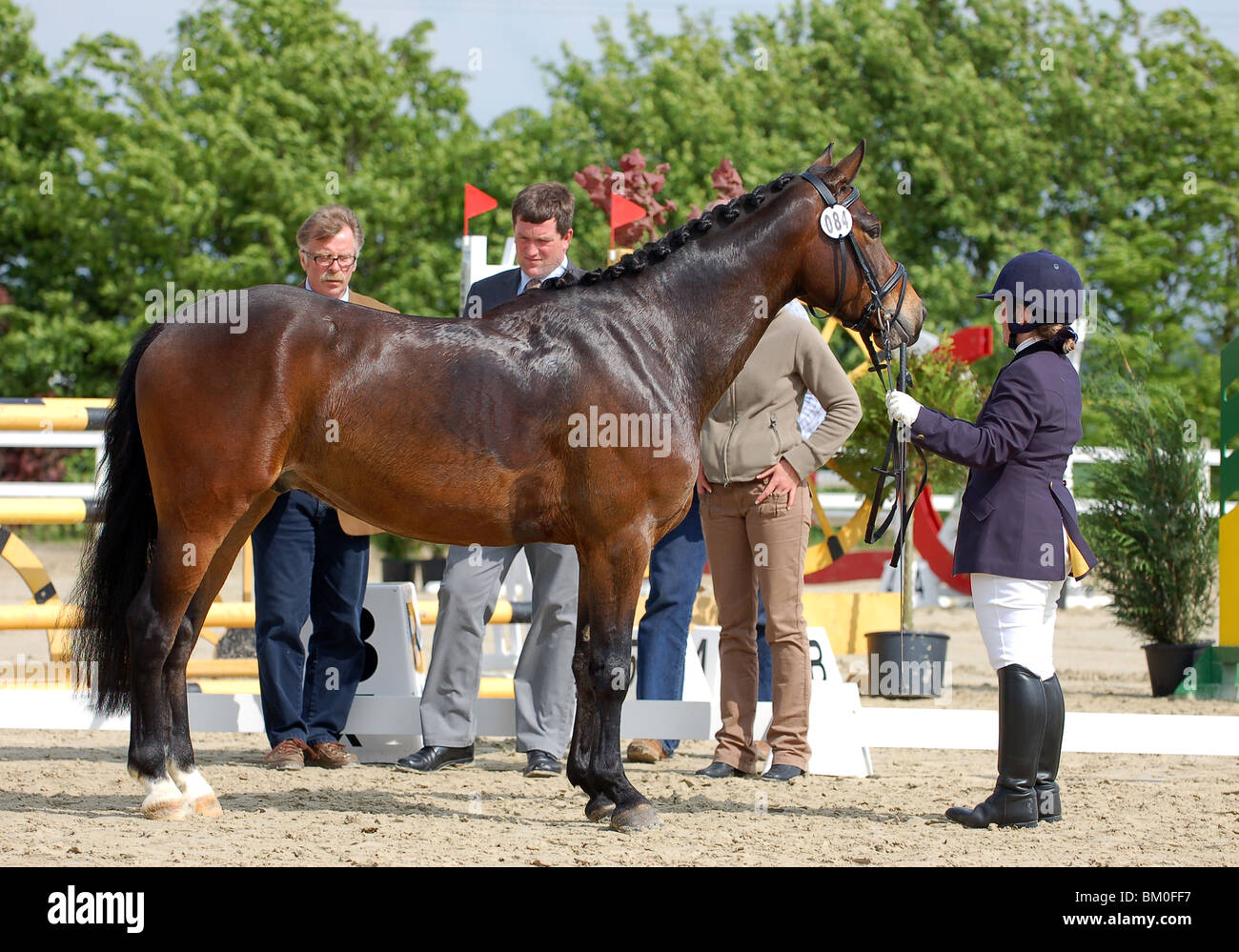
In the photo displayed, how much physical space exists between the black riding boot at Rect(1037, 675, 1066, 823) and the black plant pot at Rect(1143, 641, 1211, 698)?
4.40 m

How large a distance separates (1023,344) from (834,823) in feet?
5.83

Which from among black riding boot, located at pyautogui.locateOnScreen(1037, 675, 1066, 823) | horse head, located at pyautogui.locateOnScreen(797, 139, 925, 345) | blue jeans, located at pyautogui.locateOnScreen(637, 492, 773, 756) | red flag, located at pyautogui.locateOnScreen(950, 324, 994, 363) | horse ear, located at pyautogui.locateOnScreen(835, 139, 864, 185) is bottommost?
black riding boot, located at pyautogui.locateOnScreen(1037, 675, 1066, 823)

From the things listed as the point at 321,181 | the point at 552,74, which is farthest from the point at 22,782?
the point at 552,74

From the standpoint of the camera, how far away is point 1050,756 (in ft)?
14.6

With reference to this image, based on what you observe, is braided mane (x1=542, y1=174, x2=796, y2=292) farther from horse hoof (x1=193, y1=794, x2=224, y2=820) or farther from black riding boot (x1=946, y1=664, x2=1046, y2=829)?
horse hoof (x1=193, y1=794, x2=224, y2=820)

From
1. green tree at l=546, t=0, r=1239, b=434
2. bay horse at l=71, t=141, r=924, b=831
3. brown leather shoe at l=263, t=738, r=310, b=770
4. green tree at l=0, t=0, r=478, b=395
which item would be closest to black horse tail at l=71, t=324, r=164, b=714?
bay horse at l=71, t=141, r=924, b=831

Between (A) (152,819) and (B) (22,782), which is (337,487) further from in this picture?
(B) (22,782)

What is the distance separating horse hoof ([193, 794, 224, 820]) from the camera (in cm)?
441

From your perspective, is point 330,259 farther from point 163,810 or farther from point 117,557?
point 163,810

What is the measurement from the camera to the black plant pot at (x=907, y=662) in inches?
323

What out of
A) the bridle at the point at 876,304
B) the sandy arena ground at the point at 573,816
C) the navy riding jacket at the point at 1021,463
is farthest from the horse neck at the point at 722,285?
the sandy arena ground at the point at 573,816

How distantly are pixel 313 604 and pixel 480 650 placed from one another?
0.79 m

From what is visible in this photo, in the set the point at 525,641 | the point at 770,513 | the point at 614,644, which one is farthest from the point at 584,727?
the point at 770,513

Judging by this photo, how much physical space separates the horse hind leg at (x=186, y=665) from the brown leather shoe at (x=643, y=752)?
2.07 metres
